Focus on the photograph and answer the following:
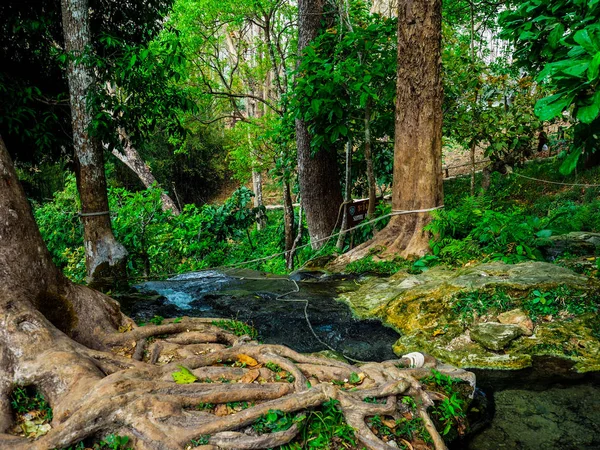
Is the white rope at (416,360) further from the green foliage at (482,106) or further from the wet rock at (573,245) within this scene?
the green foliage at (482,106)

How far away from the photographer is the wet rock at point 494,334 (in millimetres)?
3977

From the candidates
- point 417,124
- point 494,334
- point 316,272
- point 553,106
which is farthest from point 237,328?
point 417,124

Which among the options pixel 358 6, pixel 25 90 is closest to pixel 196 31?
pixel 358 6

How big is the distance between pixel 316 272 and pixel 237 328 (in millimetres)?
2722

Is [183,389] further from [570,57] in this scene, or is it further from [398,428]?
[570,57]

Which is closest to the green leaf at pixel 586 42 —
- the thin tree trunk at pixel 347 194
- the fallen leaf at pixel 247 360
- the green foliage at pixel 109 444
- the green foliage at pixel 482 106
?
the fallen leaf at pixel 247 360

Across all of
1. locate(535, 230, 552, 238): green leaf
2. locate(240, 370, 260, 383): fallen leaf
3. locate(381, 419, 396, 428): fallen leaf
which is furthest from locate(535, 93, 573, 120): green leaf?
locate(535, 230, 552, 238): green leaf

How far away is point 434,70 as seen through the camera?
639 centimetres

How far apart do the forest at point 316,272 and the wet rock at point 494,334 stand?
0.02m

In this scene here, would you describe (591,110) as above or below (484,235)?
above

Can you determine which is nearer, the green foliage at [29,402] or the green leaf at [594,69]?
the green leaf at [594,69]

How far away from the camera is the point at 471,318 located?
4.32 meters

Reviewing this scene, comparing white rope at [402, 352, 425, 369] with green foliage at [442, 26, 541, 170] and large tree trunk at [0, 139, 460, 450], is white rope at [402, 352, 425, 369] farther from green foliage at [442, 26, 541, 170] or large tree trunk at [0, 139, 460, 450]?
green foliage at [442, 26, 541, 170]

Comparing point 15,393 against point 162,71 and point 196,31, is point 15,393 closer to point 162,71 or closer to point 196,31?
point 162,71
